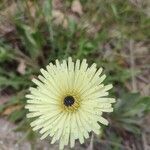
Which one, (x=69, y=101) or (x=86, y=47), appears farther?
(x=86, y=47)

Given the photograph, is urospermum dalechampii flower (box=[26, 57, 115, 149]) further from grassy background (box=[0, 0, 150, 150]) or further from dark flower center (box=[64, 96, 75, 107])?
grassy background (box=[0, 0, 150, 150])

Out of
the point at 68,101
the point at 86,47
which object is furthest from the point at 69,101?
the point at 86,47

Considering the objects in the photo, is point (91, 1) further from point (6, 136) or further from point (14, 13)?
point (6, 136)

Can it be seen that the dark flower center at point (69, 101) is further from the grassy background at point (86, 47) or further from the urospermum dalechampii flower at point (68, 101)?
the grassy background at point (86, 47)

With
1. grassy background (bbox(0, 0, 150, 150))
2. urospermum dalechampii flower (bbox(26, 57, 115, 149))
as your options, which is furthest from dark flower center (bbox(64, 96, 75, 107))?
grassy background (bbox(0, 0, 150, 150))

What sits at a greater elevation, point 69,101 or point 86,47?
point 86,47

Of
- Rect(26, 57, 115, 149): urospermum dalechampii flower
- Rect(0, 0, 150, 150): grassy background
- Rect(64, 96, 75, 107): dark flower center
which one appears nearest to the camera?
Rect(26, 57, 115, 149): urospermum dalechampii flower

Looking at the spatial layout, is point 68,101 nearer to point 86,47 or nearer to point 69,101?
point 69,101
